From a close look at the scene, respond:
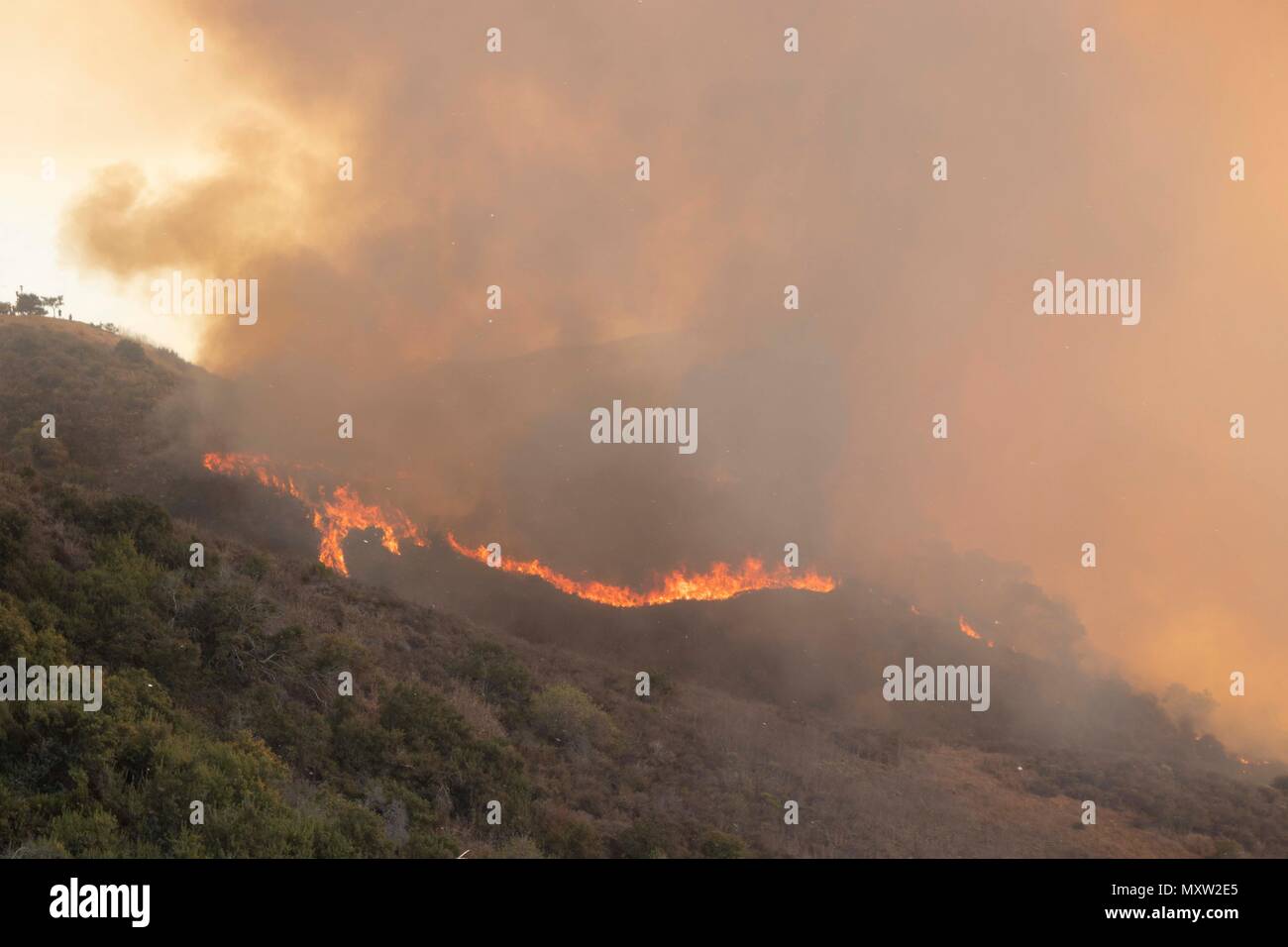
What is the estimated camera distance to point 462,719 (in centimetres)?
2167

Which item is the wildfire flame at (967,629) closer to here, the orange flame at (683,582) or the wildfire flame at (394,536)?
the orange flame at (683,582)

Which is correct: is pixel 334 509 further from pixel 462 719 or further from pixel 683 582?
pixel 462 719

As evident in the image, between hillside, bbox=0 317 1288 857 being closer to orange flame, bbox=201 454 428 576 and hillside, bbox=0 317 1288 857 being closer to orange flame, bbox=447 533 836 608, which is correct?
orange flame, bbox=201 454 428 576

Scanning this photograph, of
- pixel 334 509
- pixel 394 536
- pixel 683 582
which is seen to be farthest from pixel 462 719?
pixel 683 582

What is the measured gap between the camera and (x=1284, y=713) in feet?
180

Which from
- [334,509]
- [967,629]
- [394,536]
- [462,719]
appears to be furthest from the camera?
[967,629]

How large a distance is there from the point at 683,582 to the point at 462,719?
23.8m

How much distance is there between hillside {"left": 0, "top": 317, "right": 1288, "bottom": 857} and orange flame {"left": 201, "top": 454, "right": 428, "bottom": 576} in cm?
118

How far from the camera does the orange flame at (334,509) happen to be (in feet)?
133

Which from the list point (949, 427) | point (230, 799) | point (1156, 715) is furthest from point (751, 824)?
point (949, 427)

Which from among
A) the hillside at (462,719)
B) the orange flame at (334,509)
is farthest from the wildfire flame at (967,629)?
the orange flame at (334,509)

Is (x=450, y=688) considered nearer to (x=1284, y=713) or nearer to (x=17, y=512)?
(x=17, y=512)

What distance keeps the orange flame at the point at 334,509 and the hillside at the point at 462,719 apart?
118 cm

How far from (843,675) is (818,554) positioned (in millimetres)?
11898
